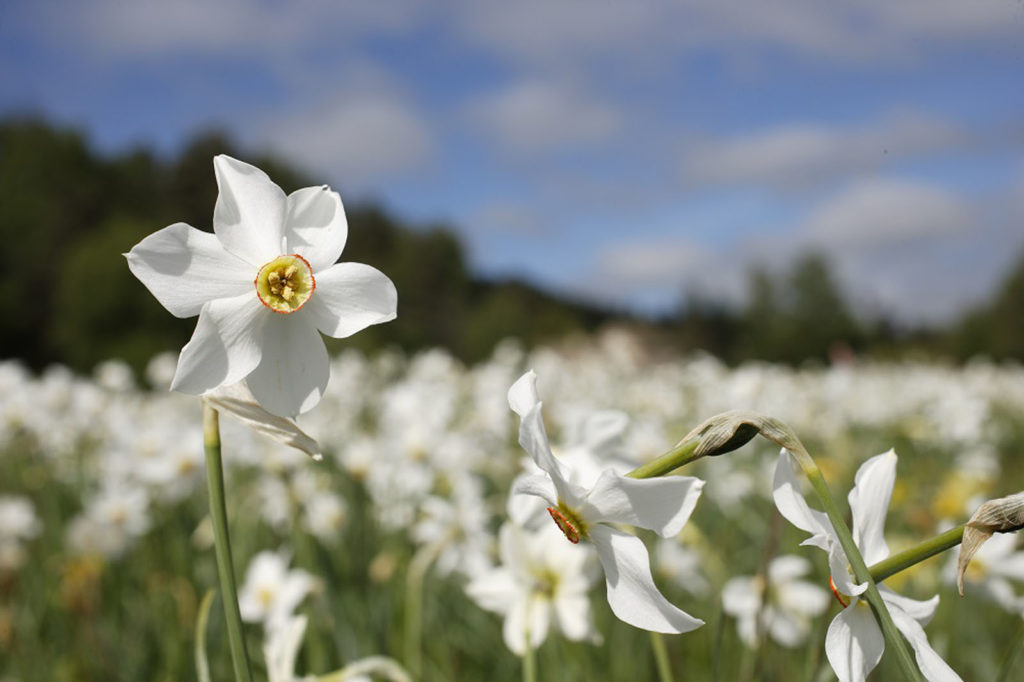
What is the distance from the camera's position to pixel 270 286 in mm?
733

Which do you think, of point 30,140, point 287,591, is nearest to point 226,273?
point 287,591

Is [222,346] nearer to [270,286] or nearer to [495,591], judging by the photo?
[270,286]

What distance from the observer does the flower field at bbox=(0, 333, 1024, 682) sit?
131 cm

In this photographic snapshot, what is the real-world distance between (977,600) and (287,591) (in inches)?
108

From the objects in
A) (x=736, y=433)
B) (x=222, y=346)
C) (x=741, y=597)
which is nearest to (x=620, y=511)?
(x=736, y=433)

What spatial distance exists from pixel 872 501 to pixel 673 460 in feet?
0.88

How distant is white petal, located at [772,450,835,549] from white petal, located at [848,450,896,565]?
0.10 metres

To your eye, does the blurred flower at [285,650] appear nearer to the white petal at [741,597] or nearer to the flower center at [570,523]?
the flower center at [570,523]

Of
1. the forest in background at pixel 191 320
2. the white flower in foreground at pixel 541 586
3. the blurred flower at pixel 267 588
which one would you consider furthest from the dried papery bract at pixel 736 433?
the forest in background at pixel 191 320

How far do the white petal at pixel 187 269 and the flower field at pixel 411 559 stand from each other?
1.44ft

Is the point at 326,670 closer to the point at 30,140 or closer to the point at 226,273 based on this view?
the point at 226,273

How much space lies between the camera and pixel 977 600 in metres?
3.14

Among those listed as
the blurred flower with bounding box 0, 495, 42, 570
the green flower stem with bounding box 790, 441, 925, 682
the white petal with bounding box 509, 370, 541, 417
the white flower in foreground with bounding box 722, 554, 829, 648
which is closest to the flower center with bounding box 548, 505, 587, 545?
the white petal with bounding box 509, 370, 541, 417

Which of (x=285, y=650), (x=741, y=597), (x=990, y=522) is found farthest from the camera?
(x=741, y=597)
